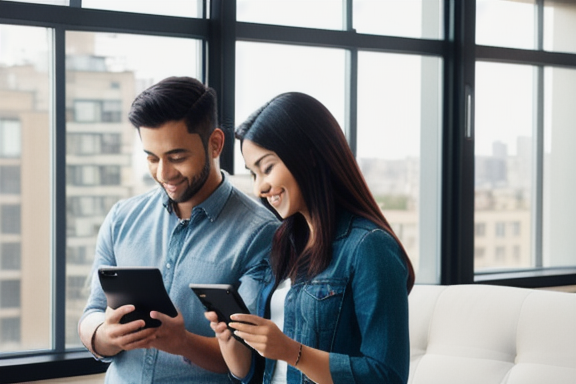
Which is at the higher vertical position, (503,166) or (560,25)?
(560,25)

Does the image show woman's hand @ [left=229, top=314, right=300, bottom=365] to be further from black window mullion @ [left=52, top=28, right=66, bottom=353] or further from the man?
black window mullion @ [left=52, top=28, right=66, bottom=353]

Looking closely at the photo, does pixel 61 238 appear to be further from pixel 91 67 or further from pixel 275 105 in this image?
pixel 275 105

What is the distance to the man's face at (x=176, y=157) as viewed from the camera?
1.72 metres

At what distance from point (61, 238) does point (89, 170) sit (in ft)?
0.99

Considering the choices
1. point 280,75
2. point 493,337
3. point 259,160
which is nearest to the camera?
point 259,160

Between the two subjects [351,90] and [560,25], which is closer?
[351,90]

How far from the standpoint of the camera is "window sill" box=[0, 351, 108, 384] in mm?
3107

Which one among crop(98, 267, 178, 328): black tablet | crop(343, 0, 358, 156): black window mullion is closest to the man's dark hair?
crop(98, 267, 178, 328): black tablet

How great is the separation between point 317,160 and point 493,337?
111 cm

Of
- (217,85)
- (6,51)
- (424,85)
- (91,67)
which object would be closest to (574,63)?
(424,85)

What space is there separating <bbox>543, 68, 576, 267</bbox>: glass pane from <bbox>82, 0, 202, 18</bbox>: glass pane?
2365 millimetres

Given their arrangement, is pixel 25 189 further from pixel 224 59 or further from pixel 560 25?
pixel 560 25

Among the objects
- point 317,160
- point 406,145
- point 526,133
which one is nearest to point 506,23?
point 526,133

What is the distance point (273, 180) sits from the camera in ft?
5.18
